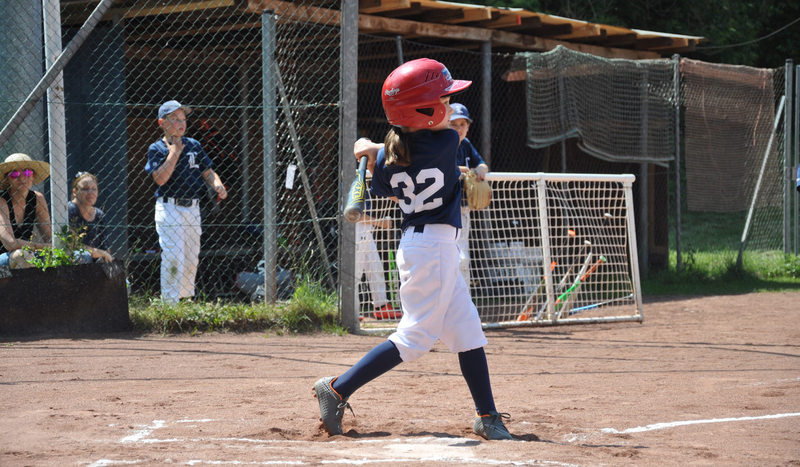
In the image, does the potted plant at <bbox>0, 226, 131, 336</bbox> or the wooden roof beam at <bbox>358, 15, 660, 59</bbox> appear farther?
the wooden roof beam at <bbox>358, 15, 660, 59</bbox>

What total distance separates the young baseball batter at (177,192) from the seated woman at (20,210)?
39.9 inches

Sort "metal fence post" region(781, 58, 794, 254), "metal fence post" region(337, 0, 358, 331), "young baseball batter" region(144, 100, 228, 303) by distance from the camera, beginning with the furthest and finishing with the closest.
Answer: "metal fence post" region(781, 58, 794, 254), "young baseball batter" region(144, 100, 228, 303), "metal fence post" region(337, 0, 358, 331)

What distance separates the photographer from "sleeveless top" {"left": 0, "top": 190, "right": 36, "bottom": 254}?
26.1ft

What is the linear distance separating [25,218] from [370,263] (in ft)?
10.3

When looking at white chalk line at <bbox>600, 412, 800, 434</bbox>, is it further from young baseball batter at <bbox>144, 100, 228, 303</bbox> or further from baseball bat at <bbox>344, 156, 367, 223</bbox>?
young baseball batter at <bbox>144, 100, 228, 303</bbox>

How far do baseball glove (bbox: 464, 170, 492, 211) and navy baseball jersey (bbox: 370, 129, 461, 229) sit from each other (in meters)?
2.85

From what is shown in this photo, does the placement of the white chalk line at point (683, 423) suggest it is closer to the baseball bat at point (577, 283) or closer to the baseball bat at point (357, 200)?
the baseball bat at point (357, 200)

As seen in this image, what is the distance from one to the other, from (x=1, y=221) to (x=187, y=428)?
4.24 meters

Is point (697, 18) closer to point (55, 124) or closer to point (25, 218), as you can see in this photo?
point (55, 124)

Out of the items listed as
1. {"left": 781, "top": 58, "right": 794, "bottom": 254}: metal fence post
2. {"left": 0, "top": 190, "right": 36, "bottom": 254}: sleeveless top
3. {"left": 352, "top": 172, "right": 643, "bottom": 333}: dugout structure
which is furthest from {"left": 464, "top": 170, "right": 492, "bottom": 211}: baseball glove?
{"left": 781, "top": 58, "right": 794, "bottom": 254}: metal fence post

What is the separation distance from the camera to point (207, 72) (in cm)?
1276

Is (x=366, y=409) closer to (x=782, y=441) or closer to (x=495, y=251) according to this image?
(x=782, y=441)

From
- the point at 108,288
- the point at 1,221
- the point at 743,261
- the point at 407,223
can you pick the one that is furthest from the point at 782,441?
the point at 743,261

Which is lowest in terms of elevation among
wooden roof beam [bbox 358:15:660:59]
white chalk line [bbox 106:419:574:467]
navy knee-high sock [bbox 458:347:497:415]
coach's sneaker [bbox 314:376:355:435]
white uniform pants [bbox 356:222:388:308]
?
white chalk line [bbox 106:419:574:467]
